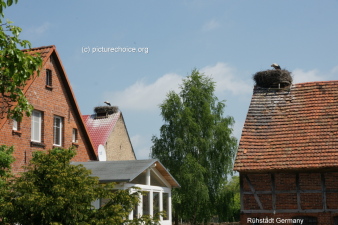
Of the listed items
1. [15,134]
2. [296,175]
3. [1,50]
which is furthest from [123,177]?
[1,50]

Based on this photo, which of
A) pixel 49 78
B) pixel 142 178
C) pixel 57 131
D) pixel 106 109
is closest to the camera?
pixel 142 178

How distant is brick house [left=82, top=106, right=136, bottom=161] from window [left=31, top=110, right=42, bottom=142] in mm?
15060

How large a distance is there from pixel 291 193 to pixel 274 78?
21.7 feet

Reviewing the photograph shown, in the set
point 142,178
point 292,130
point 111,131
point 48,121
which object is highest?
point 111,131

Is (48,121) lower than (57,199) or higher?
higher

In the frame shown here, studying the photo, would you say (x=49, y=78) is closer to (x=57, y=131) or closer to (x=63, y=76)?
(x=63, y=76)

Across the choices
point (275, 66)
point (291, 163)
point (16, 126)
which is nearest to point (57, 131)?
point (16, 126)

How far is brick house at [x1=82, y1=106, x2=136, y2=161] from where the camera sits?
129ft

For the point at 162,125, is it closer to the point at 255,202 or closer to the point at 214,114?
the point at 214,114

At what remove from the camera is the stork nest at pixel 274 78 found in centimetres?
2570

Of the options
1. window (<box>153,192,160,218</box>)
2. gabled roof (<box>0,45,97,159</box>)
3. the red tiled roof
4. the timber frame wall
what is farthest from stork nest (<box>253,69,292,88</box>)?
the red tiled roof

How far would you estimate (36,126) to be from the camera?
908 inches

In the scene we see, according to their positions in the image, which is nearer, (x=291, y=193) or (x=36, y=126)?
(x=291, y=193)

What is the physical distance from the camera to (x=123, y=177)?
19.6 meters
